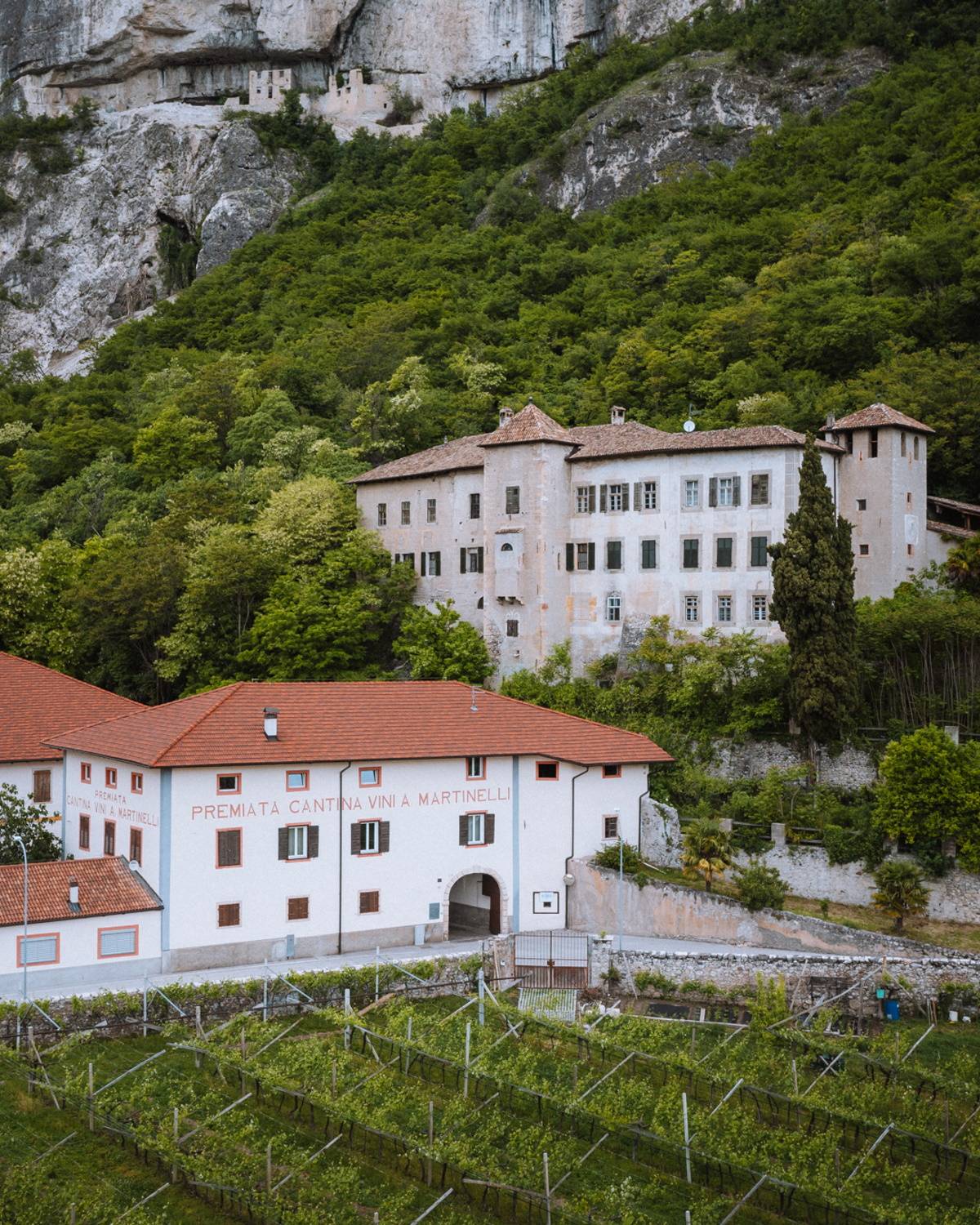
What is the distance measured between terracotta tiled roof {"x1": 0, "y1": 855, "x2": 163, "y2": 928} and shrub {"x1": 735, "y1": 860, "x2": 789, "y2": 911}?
16.4 metres

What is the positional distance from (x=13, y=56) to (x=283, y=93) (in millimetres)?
28451

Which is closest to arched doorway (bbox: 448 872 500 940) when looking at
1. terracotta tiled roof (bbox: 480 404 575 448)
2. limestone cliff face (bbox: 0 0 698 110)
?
terracotta tiled roof (bbox: 480 404 575 448)

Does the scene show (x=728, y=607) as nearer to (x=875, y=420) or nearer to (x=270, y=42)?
(x=875, y=420)

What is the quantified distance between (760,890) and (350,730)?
1281cm

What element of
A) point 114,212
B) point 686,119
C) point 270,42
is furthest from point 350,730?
point 270,42

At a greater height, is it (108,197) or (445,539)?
(108,197)

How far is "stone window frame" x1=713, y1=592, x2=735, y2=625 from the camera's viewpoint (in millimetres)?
53875

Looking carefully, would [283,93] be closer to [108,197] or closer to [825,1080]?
[108,197]

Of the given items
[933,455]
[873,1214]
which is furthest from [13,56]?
[873,1214]

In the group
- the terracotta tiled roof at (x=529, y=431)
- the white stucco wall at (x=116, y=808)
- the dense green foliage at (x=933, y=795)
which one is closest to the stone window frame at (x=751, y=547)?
the terracotta tiled roof at (x=529, y=431)

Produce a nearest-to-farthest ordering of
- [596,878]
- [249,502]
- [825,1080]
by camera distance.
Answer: [825,1080]
[596,878]
[249,502]

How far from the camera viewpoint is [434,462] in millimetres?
62531

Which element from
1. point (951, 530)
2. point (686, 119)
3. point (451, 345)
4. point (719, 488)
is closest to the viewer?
point (719, 488)

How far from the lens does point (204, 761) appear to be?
1544 inches
